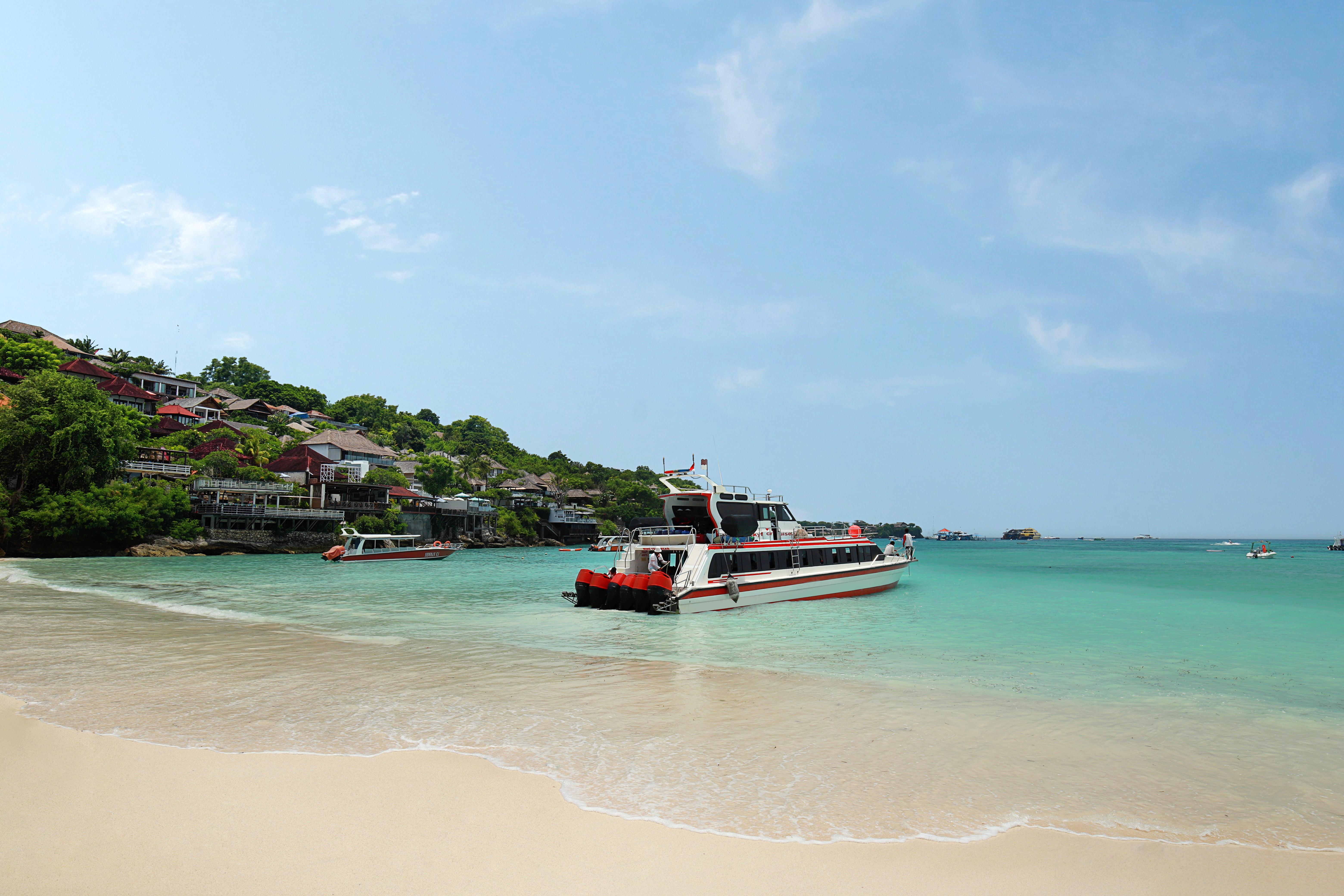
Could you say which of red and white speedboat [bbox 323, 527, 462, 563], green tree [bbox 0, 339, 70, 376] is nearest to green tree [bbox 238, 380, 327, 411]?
green tree [bbox 0, 339, 70, 376]

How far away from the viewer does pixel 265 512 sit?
59.1 m

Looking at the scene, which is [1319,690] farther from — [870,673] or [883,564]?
[883,564]

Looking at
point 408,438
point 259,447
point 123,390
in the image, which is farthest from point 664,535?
point 408,438

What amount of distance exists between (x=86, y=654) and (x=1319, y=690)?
72.1 feet

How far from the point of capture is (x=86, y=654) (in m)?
→ 12.3

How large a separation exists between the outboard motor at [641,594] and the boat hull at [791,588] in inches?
38.5

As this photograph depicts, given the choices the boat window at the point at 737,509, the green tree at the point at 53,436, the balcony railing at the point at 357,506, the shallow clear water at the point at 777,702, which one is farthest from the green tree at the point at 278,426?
the boat window at the point at 737,509

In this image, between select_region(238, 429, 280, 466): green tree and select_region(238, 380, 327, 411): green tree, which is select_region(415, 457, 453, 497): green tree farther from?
select_region(238, 380, 327, 411): green tree

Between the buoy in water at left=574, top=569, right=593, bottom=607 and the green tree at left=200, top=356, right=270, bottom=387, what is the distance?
12672cm

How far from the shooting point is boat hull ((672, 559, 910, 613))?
22.2 meters

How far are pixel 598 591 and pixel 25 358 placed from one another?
260 ft

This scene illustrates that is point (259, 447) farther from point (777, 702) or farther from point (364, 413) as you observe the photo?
point (777, 702)

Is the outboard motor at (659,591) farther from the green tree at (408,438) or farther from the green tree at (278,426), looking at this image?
the green tree at (408,438)

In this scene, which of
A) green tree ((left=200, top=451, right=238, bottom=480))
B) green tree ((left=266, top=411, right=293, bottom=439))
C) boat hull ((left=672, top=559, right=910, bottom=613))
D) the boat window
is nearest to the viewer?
boat hull ((left=672, top=559, right=910, bottom=613))
